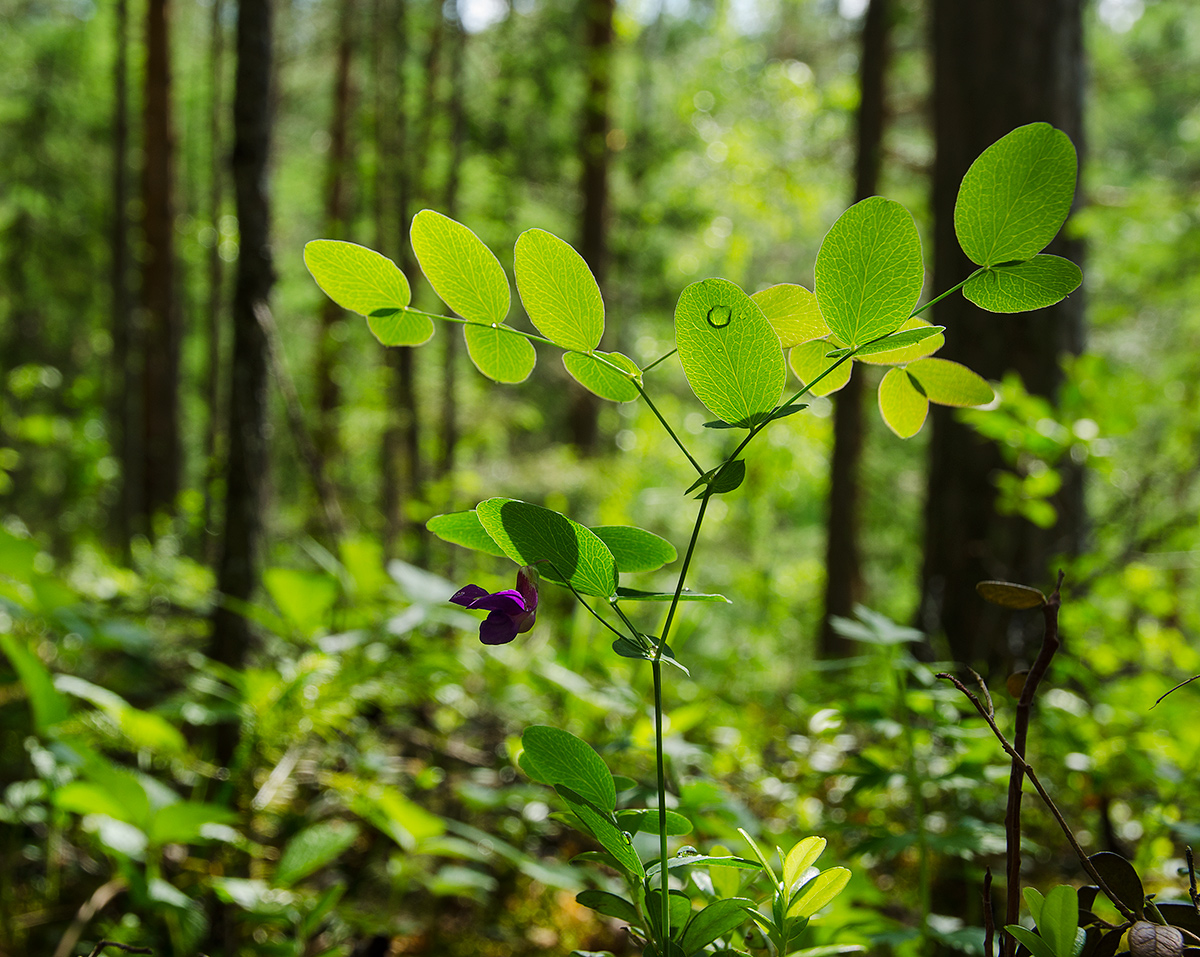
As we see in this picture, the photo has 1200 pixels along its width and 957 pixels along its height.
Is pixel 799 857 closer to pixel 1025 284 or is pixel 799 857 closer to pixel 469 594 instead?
pixel 469 594

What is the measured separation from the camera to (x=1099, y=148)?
38.4 feet

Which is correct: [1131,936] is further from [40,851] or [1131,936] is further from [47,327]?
[47,327]

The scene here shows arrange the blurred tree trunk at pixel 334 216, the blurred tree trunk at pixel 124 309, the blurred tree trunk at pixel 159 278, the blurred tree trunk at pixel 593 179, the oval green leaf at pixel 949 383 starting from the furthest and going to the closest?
the blurred tree trunk at pixel 159 278, the blurred tree trunk at pixel 334 216, the blurred tree trunk at pixel 593 179, the blurred tree trunk at pixel 124 309, the oval green leaf at pixel 949 383

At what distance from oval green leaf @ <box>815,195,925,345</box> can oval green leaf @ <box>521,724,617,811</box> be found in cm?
35

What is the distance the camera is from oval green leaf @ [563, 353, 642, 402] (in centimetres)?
59

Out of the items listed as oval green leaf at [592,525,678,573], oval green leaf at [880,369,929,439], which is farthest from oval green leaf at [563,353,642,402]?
oval green leaf at [880,369,929,439]

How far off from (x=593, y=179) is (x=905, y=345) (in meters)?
7.74

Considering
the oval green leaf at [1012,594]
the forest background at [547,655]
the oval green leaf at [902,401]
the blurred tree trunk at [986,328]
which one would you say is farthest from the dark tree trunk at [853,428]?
the oval green leaf at [1012,594]

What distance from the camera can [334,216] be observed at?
10594 millimetres

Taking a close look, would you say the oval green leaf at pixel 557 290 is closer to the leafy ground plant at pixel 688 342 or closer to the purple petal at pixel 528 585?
the leafy ground plant at pixel 688 342

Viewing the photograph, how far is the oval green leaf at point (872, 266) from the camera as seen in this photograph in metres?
0.51

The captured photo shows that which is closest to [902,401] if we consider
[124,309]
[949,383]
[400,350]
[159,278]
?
[949,383]

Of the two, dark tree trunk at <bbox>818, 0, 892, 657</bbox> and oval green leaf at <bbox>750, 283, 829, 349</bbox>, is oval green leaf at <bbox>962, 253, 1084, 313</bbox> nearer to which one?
oval green leaf at <bbox>750, 283, 829, 349</bbox>

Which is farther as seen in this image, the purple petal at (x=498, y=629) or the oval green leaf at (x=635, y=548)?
the oval green leaf at (x=635, y=548)
